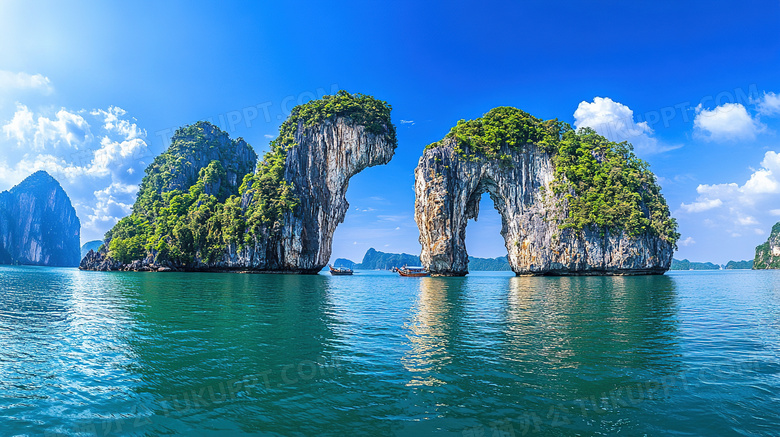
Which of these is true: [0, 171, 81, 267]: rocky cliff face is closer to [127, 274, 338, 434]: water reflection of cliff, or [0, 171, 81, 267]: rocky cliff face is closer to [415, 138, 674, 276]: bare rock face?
[415, 138, 674, 276]: bare rock face

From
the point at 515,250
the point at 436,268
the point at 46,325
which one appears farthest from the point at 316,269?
the point at 46,325

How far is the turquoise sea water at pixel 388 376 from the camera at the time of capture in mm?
6066

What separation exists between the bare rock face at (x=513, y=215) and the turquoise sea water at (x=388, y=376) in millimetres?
45792

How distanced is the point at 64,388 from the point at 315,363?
5.42 meters

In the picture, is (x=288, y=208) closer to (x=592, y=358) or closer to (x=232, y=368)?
(x=232, y=368)

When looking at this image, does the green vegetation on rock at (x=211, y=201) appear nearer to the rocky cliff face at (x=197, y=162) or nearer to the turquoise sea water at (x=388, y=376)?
the rocky cliff face at (x=197, y=162)

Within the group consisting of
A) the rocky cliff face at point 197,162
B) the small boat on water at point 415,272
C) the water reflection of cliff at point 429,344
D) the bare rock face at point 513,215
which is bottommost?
the small boat on water at point 415,272

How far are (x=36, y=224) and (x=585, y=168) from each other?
23674cm

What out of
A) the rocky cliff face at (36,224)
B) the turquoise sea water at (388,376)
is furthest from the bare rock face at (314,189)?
the rocky cliff face at (36,224)

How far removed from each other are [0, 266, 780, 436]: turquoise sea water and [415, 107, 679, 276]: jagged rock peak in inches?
1806

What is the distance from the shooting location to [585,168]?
202ft

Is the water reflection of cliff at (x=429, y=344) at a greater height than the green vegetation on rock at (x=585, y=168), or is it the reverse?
the green vegetation on rock at (x=585, y=168)

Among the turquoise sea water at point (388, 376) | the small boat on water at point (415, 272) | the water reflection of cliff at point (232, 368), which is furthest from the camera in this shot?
the small boat on water at point (415, 272)

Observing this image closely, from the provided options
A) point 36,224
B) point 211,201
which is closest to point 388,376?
point 211,201
